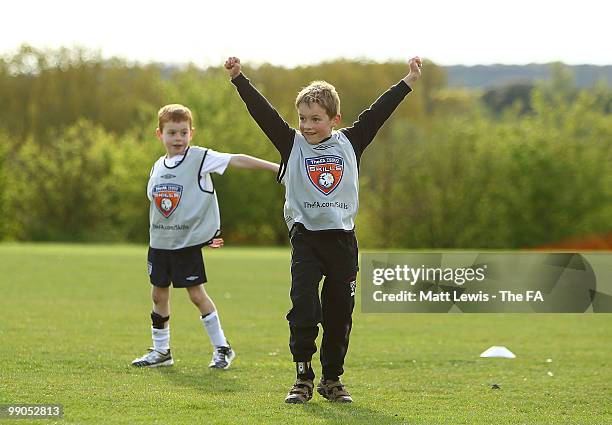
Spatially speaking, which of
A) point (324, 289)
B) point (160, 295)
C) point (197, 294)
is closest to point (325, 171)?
point (324, 289)

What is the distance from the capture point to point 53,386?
6.64m

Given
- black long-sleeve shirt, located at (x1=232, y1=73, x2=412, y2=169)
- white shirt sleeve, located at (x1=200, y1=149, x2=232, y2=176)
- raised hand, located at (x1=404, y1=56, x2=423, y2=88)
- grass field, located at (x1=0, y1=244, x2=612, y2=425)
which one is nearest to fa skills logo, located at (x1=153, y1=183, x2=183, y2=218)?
white shirt sleeve, located at (x1=200, y1=149, x2=232, y2=176)

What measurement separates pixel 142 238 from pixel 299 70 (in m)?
18.3

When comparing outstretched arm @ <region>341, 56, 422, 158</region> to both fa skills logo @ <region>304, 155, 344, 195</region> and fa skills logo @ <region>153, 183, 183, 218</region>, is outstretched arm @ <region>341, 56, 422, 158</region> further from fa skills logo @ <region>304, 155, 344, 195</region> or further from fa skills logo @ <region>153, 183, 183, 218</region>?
fa skills logo @ <region>153, 183, 183, 218</region>

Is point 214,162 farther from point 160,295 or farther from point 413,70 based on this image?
point 413,70

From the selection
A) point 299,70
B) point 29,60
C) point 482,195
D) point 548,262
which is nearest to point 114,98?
point 29,60

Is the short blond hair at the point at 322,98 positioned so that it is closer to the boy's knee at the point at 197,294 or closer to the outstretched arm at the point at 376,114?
the outstretched arm at the point at 376,114

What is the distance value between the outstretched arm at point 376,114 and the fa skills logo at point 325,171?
0.25 m

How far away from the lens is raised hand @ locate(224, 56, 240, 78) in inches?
252

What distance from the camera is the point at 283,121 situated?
21.1ft

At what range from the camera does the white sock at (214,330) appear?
8.32m

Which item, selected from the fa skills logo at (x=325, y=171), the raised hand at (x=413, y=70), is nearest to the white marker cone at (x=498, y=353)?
the raised hand at (x=413, y=70)

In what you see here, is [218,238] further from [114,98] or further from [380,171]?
[114,98]

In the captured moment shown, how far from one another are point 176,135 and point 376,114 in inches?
87.0
